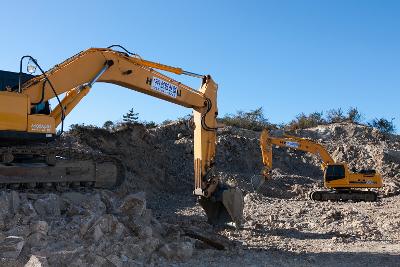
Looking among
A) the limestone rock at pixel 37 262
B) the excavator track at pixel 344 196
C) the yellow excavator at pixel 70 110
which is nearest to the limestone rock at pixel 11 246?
the limestone rock at pixel 37 262

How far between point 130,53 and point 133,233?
361 cm

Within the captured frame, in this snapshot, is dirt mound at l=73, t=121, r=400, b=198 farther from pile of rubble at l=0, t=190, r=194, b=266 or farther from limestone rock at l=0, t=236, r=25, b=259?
limestone rock at l=0, t=236, r=25, b=259

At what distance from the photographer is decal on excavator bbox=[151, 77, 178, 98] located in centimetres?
1015

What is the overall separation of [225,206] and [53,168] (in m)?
3.37

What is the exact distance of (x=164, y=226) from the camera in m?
9.10

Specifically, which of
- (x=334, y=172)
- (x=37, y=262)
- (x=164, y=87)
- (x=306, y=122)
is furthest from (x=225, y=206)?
(x=306, y=122)

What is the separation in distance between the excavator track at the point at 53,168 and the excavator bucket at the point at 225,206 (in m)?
2.08

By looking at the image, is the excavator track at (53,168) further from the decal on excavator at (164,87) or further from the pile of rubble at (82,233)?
the decal on excavator at (164,87)

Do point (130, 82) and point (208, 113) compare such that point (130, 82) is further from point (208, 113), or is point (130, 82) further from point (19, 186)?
point (19, 186)

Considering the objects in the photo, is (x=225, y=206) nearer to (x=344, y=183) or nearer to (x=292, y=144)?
(x=292, y=144)

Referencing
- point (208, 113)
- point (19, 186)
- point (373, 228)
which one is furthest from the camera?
point (373, 228)

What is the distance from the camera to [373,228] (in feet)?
39.9

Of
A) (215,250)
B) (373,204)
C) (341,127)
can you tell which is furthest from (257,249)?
(341,127)

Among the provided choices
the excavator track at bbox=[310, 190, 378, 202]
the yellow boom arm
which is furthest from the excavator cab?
the yellow boom arm
